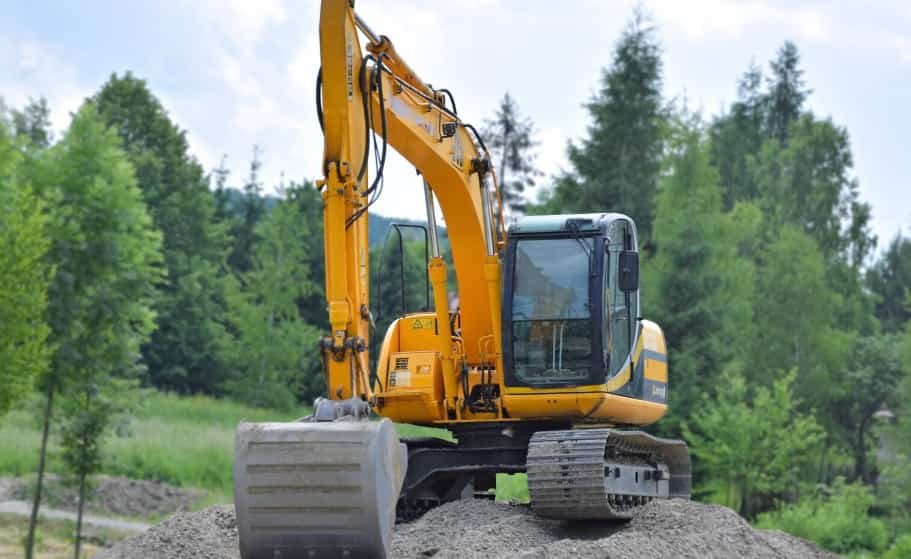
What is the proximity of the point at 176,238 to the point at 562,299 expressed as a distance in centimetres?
4596

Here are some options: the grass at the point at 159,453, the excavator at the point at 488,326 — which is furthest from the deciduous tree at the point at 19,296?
the excavator at the point at 488,326

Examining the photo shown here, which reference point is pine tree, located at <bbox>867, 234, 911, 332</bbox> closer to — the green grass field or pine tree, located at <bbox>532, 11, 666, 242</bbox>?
pine tree, located at <bbox>532, 11, 666, 242</bbox>

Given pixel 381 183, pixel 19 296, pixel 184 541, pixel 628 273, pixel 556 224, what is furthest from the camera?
pixel 19 296

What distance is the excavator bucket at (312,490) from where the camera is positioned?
Result: 8.65m

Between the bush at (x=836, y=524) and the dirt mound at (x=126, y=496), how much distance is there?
43.2 feet

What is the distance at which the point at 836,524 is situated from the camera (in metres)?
31.1

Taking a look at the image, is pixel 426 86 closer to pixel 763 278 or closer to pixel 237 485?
pixel 237 485

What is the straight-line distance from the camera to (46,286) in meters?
20.7

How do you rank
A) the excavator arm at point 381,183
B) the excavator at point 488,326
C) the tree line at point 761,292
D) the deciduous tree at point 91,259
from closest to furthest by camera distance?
1. the excavator arm at point 381,183
2. the excavator at point 488,326
3. the deciduous tree at point 91,259
4. the tree line at point 761,292

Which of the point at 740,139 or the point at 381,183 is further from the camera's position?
the point at 740,139

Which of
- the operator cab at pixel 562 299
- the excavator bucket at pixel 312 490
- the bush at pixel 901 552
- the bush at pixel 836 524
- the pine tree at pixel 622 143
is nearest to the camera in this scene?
the excavator bucket at pixel 312 490

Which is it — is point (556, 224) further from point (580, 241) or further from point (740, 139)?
point (740, 139)

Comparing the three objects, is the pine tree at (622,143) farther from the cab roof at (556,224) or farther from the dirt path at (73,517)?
the cab roof at (556,224)

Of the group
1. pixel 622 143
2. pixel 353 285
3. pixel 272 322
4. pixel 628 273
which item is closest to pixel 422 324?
pixel 628 273
